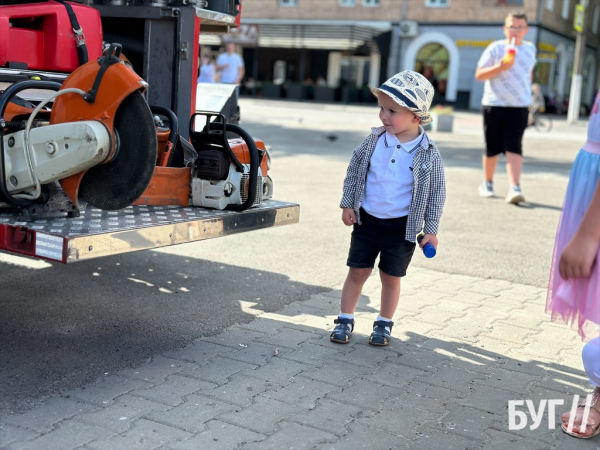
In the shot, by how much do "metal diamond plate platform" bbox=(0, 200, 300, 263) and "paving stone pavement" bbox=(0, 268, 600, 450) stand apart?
1.96 ft

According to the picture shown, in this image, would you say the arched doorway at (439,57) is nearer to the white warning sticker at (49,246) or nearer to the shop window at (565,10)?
the shop window at (565,10)

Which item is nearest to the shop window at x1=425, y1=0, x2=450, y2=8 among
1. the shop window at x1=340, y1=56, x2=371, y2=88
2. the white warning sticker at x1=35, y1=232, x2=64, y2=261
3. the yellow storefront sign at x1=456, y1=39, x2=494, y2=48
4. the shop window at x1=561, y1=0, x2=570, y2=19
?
the yellow storefront sign at x1=456, y1=39, x2=494, y2=48

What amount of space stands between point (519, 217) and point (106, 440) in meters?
6.16

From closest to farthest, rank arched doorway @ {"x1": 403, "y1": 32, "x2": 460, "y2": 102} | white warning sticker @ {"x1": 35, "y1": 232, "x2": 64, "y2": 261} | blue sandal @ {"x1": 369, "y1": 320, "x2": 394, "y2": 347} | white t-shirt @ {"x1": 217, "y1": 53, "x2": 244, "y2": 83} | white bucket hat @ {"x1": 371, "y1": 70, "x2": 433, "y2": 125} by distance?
white warning sticker @ {"x1": 35, "y1": 232, "x2": 64, "y2": 261} → white bucket hat @ {"x1": 371, "y1": 70, "x2": 433, "y2": 125} → blue sandal @ {"x1": 369, "y1": 320, "x2": 394, "y2": 347} → white t-shirt @ {"x1": 217, "y1": 53, "x2": 244, "y2": 83} → arched doorway @ {"x1": 403, "y1": 32, "x2": 460, "y2": 102}

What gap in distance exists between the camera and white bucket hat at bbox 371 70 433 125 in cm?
390

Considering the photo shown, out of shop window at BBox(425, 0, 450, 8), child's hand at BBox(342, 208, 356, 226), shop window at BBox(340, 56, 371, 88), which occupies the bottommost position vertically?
child's hand at BBox(342, 208, 356, 226)

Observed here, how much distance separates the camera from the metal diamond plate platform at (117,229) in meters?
3.28

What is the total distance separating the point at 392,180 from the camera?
13.1 feet

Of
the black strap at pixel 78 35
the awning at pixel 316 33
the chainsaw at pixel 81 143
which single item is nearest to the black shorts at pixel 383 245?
the chainsaw at pixel 81 143

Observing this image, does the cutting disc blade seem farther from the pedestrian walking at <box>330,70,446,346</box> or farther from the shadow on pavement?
the pedestrian walking at <box>330,70,446,346</box>

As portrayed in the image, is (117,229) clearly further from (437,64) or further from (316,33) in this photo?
(316,33)

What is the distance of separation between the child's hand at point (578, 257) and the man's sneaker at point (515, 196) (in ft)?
20.1

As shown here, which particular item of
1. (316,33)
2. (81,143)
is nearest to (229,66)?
(81,143)

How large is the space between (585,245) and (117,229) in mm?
2010
